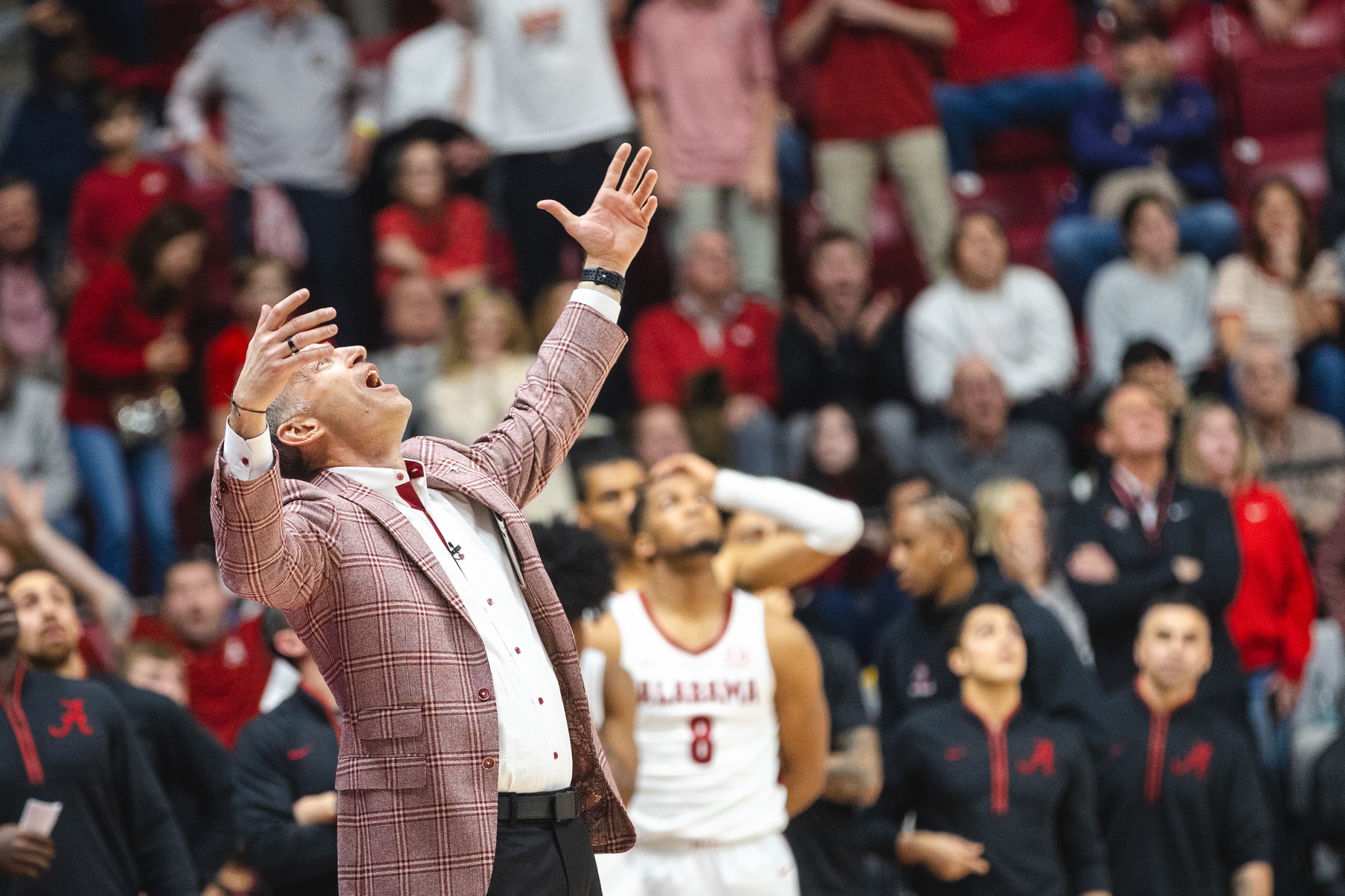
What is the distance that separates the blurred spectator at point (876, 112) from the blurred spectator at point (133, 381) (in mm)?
3162

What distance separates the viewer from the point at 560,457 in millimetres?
3961

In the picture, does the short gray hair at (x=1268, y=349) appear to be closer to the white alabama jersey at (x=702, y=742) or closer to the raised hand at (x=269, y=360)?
the white alabama jersey at (x=702, y=742)

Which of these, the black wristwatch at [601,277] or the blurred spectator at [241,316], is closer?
the black wristwatch at [601,277]

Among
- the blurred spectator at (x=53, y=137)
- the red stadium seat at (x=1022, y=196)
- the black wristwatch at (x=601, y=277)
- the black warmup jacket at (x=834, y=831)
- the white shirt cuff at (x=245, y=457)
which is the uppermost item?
the blurred spectator at (x=53, y=137)

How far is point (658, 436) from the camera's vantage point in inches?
301

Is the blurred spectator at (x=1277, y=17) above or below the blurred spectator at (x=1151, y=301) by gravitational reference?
above

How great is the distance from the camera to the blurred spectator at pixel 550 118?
9.03 metres

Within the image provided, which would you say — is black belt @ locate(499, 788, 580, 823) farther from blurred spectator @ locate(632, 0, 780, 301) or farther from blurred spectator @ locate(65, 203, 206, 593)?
blurred spectator @ locate(632, 0, 780, 301)

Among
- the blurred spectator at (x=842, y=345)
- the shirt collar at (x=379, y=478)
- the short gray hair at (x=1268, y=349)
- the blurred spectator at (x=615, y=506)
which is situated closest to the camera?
the shirt collar at (x=379, y=478)

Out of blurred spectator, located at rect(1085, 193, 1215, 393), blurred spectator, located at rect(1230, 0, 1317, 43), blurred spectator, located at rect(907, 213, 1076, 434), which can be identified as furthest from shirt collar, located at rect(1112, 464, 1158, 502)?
blurred spectator, located at rect(1230, 0, 1317, 43)

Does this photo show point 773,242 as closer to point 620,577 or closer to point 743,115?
point 743,115

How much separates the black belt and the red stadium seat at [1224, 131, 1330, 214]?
7527 millimetres

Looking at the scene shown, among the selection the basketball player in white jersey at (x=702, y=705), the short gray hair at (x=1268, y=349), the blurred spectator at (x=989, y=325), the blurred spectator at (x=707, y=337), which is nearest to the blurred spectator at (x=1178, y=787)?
the basketball player in white jersey at (x=702, y=705)

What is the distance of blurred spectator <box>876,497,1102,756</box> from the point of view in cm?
613
